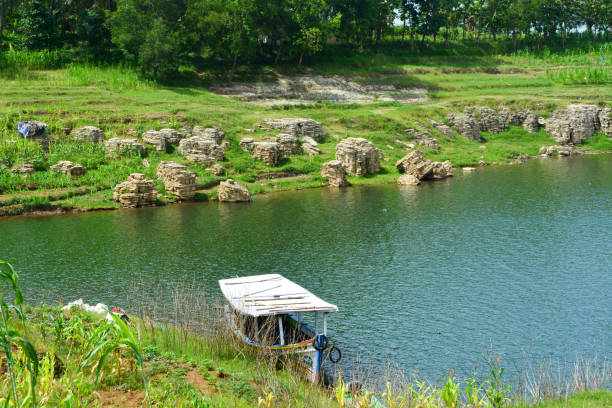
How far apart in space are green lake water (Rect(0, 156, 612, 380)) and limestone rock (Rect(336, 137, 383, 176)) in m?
7.82

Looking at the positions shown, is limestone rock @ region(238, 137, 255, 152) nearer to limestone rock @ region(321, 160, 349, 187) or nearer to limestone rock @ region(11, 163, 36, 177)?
limestone rock @ region(321, 160, 349, 187)

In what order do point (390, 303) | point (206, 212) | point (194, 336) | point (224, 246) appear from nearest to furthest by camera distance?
1. point (194, 336)
2. point (390, 303)
3. point (224, 246)
4. point (206, 212)

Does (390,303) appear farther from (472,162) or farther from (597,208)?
(472,162)

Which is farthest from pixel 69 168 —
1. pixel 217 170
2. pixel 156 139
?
pixel 217 170

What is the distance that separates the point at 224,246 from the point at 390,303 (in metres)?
15.7

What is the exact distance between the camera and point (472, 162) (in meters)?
75.5

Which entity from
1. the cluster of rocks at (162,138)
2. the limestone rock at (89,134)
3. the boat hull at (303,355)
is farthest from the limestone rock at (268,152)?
the boat hull at (303,355)

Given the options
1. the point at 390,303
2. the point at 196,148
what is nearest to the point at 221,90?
the point at 196,148

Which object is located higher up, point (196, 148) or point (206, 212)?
point (196, 148)

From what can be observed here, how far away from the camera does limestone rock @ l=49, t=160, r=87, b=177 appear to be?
56594 mm

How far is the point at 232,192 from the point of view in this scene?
5638cm

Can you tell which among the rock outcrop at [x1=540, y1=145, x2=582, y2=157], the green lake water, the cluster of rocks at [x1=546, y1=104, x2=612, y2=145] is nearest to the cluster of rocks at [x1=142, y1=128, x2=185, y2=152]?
the green lake water

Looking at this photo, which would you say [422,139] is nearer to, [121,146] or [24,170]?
[121,146]

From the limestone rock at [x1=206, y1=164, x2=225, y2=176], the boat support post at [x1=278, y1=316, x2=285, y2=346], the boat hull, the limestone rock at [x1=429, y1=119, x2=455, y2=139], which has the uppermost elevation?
the limestone rock at [x1=429, y1=119, x2=455, y2=139]
